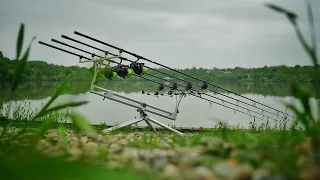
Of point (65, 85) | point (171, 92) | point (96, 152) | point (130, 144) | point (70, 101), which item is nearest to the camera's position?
point (70, 101)

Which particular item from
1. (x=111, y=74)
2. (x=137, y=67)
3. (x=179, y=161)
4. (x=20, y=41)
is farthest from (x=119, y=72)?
(x=179, y=161)

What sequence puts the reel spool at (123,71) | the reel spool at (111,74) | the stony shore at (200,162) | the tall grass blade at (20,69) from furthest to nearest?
the reel spool at (123,71)
the reel spool at (111,74)
the tall grass blade at (20,69)
the stony shore at (200,162)

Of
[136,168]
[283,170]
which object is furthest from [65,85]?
[283,170]

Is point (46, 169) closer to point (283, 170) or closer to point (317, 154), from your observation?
point (283, 170)

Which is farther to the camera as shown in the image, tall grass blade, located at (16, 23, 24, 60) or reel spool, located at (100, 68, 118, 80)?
reel spool, located at (100, 68, 118, 80)

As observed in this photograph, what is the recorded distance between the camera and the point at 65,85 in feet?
9.94

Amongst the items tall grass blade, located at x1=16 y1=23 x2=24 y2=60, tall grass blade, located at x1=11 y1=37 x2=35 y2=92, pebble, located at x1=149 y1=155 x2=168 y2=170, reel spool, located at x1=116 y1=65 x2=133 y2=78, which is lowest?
pebble, located at x1=149 y1=155 x2=168 y2=170

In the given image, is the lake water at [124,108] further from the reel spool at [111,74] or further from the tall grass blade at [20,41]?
the tall grass blade at [20,41]

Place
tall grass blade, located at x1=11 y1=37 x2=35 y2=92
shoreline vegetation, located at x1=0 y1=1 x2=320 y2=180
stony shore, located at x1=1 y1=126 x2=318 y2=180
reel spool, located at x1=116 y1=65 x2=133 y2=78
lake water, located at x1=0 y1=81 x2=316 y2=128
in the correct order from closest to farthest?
1. shoreline vegetation, located at x1=0 y1=1 x2=320 y2=180
2. stony shore, located at x1=1 y1=126 x2=318 y2=180
3. lake water, located at x1=0 y1=81 x2=316 y2=128
4. tall grass blade, located at x1=11 y1=37 x2=35 y2=92
5. reel spool, located at x1=116 y1=65 x2=133 y2=78

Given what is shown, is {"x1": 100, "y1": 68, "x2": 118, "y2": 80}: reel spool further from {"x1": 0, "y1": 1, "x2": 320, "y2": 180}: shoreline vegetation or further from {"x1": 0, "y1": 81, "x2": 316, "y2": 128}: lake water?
{"x1": 0, "y1": 1, "x2": 320, "y2": 180}: shoreline vegetation

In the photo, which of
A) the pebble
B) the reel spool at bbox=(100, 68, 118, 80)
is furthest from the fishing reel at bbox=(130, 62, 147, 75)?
the pebble

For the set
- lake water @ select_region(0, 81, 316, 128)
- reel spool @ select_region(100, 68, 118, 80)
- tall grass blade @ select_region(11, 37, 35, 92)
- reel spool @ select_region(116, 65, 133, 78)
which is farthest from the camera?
reel spool @ select_region(116, 65, 133, 78)

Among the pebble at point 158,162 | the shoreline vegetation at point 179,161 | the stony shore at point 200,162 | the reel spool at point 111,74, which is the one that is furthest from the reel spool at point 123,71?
the pebble at point 158,162

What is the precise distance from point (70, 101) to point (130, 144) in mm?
1088
